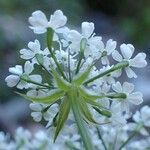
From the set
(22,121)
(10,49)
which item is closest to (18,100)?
(22,121)

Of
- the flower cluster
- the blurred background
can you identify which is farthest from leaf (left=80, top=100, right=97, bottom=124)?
the blurred background

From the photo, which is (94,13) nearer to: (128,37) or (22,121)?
(128,37)

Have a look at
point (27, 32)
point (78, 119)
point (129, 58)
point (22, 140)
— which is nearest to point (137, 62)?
point (129, 58)

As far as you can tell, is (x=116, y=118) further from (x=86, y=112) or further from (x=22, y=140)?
(x=22, y=140)

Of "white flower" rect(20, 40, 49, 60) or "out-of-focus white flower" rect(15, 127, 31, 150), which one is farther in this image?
"out-of-focus white flower" rect(15, 127, 31, 150)

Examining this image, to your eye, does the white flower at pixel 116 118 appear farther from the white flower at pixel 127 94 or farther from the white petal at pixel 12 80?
the white petal at pixel 12 80

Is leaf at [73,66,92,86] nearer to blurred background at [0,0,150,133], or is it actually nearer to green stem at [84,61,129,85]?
green stem at [84,61,129,85]
